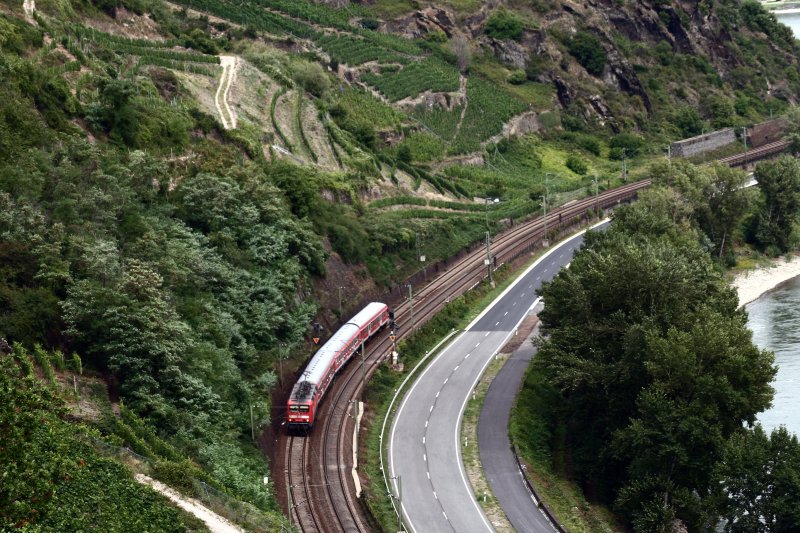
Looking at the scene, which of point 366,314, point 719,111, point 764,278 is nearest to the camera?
point 366,314

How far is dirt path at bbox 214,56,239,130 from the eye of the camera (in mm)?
97875

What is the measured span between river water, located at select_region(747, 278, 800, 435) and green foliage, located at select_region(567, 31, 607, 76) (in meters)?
62.7

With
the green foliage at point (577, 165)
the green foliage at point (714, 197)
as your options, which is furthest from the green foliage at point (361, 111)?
the green foliage at point (714, 197)

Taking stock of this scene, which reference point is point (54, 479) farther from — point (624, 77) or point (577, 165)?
point (624, 77)

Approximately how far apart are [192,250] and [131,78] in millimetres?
27619

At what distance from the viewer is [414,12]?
169 meters

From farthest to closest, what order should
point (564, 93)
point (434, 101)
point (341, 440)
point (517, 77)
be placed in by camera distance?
point (564, 93), point (517, 77), point (434, 101), point (341, 440)

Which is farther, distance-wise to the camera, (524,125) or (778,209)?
(524,125)

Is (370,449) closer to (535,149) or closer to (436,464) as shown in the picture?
(436,464)

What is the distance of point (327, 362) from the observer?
70812 mm

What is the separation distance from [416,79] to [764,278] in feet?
184

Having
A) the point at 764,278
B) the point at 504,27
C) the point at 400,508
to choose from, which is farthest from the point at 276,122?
the point at 504,27

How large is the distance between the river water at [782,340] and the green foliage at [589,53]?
6266cm

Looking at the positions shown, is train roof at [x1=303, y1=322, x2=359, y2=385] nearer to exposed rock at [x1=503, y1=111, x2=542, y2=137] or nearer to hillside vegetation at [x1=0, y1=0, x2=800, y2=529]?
hillside vegetation at [x1=0, y1=0, x2=800, y2=529]
